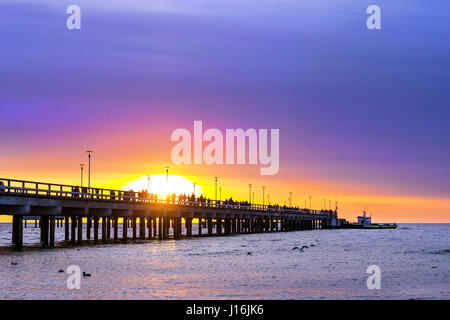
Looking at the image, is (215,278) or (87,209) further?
(87,209)

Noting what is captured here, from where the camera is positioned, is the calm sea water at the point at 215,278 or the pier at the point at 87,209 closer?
the calm sea water at the point at 215,278

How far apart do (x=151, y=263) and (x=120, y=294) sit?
1454 cm

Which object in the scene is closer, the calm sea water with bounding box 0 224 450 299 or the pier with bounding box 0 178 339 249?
the calm sea water with bounding box 0 224 450 299

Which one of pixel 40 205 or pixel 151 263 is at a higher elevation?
pixel 40 205

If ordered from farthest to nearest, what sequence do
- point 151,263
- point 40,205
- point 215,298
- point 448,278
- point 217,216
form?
point 217,216 < point 40,205 < point 151,263 < point 448,278 < point 215,298

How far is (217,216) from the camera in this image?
98.6 m
